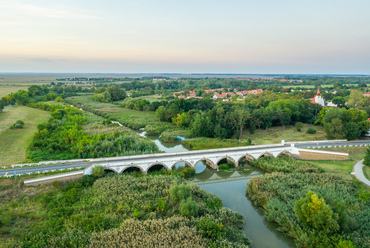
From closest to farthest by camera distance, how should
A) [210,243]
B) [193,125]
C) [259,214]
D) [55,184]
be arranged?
[210,243] < [259,214] < [55,184] < [193,125]

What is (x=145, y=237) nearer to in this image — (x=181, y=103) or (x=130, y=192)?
(x=130, y=192)

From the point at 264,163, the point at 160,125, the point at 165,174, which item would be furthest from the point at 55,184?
the point at 160,125

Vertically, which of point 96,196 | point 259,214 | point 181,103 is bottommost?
point 259,214

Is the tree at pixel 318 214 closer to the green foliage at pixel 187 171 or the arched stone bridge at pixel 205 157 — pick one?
the green foliage at pixel 187 171

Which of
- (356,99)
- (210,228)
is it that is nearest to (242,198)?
(210,228)

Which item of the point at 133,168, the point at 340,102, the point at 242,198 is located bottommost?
the point at 242,198

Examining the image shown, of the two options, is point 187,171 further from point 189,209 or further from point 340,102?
point 340,102

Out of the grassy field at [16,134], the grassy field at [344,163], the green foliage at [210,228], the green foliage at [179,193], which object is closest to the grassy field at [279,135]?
the grassy field at [344,163]
